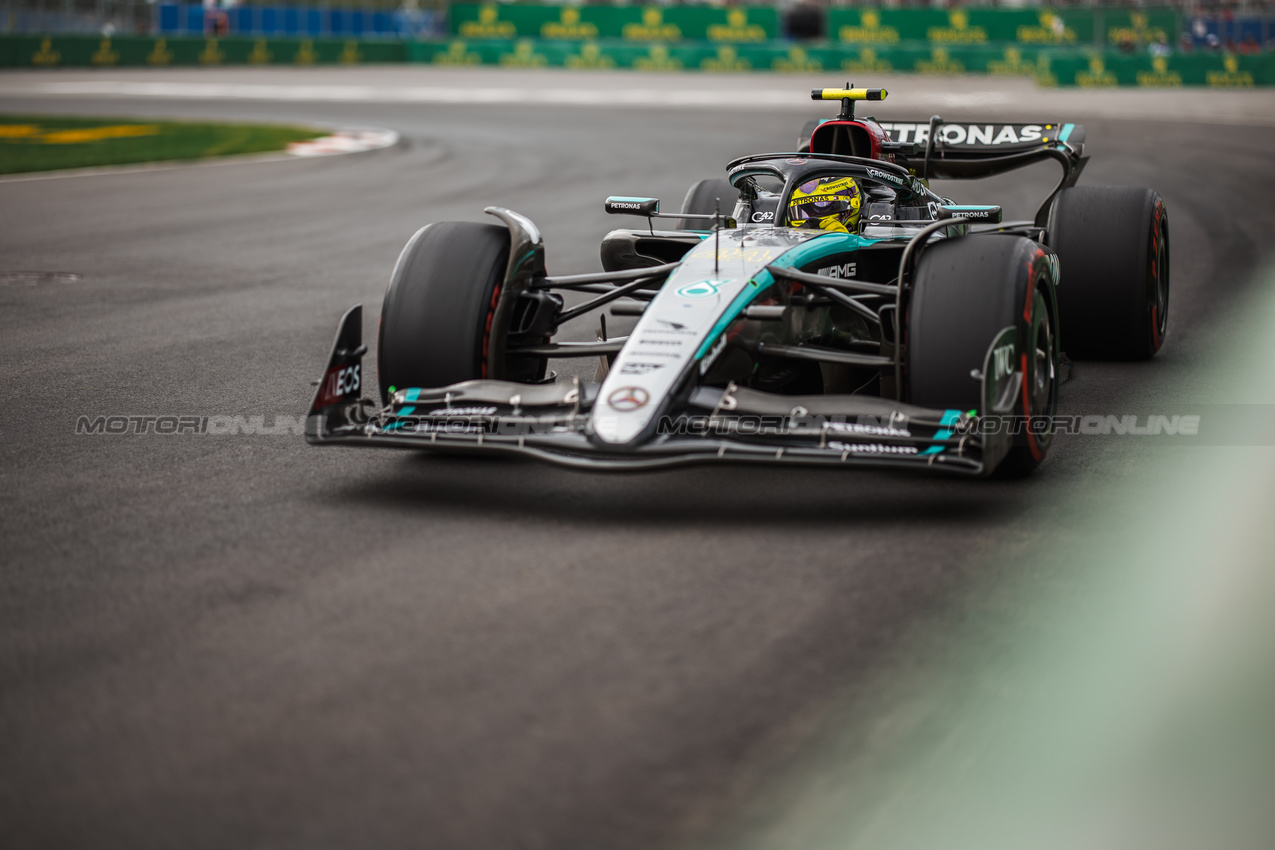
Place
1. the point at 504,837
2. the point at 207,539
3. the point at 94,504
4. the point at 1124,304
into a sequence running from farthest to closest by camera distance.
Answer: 1. the point at 1124,304
2. the point at 94,504
3. the point at 207,539
4. the point at 504,837

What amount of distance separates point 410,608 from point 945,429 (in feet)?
6.47

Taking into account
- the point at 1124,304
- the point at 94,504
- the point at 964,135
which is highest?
the point at 964,135

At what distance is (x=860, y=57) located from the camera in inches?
1550

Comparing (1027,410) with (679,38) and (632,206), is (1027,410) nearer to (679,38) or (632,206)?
(632,206)

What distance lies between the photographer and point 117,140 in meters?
22.0

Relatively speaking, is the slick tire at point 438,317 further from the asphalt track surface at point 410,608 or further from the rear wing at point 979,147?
the rear wing at point 979,147

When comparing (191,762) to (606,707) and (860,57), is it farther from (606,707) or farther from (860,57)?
(860,57)

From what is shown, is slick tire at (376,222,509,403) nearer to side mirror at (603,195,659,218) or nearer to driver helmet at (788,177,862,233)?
side mirror at (603,195,659,218)

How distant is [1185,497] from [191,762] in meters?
3.64

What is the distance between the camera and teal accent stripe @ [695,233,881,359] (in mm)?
5292

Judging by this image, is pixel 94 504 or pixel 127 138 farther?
pixel 127 138

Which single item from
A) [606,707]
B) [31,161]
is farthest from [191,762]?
[31,161]

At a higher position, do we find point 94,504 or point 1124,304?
point 1124,304

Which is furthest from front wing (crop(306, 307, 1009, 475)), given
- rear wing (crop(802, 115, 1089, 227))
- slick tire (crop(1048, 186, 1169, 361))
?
rear wing (crop(802, 115, 1089, 227))
